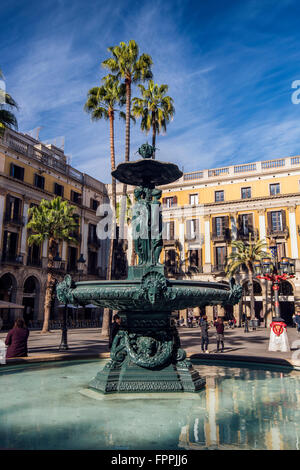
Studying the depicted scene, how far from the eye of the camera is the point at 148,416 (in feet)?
→ 14.4

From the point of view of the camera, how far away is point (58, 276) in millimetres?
37031

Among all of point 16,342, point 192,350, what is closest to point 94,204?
point 192,350

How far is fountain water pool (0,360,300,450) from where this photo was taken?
11.6 ft

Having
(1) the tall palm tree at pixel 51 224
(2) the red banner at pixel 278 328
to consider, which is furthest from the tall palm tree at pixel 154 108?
(2) the red banner at pixel 278 328

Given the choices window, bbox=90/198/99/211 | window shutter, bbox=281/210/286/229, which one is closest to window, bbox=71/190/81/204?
window, bbox=90/198/99/211

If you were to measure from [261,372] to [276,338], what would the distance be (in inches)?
271

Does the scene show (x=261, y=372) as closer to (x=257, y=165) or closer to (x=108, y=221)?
(x=257, y=165)

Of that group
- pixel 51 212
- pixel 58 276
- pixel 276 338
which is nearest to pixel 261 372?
pixel 276 338

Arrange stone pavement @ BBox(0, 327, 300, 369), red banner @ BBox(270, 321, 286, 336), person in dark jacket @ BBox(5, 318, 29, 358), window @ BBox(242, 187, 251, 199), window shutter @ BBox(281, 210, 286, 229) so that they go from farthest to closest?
window @ BBox(242, 187, 251, 199), window shutter @ BBox(281, 210, 286, 229), red banner @ BBox(270, 321, 286, 336), stone pavement @ BBox(0, 327, 300, 369), person in dark jacket @ BBox(5, 318, 29, 358)

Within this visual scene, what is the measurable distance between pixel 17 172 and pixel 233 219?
24.7 metres

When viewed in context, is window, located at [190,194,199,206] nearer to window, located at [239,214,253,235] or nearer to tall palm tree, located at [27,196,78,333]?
window, located at [239,214,253,235]

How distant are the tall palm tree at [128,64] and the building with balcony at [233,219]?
22.4 metres

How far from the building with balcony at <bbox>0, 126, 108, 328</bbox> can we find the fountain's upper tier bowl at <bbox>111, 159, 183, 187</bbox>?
81.2 ft
